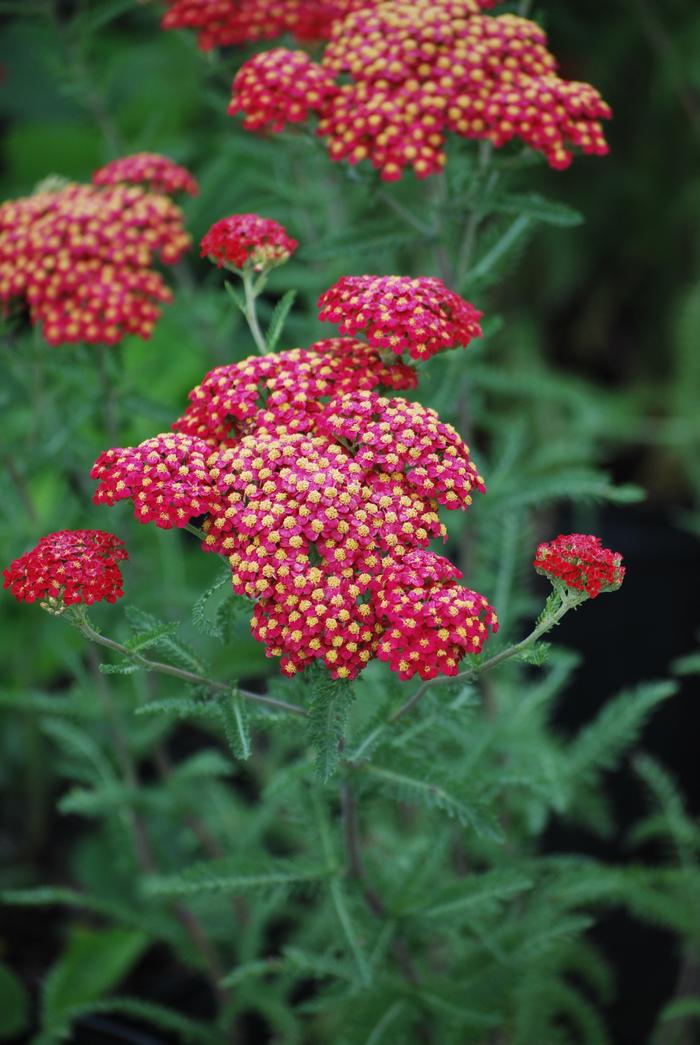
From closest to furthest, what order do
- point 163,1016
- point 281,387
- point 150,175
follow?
1. point 281,387
2. point 150,175
3. point 163,1016

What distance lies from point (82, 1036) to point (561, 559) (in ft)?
3.81

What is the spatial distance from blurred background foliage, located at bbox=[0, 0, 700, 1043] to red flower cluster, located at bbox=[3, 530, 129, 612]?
371 mm

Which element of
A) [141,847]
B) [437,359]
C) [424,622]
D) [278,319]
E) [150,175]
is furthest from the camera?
[141,847]

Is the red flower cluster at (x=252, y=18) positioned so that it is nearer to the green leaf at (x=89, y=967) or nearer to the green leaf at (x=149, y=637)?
the green leaf at (x=149, y=637)

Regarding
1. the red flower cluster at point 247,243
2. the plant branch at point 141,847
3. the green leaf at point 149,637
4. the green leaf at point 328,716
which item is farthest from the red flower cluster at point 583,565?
the plant branch at point 141,847

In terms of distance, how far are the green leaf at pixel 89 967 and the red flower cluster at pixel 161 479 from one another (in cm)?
94

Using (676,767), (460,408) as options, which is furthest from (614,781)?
(460,408)

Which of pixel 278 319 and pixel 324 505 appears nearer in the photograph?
pixel 324 505

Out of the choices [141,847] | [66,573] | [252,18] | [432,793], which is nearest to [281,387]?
[66,573]

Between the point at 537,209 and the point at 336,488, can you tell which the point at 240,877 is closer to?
the point at 336,488

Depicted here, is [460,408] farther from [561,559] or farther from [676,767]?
[676,767]

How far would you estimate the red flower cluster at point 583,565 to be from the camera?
82 cm

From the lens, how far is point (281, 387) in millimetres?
963

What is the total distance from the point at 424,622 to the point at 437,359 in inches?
17.6
